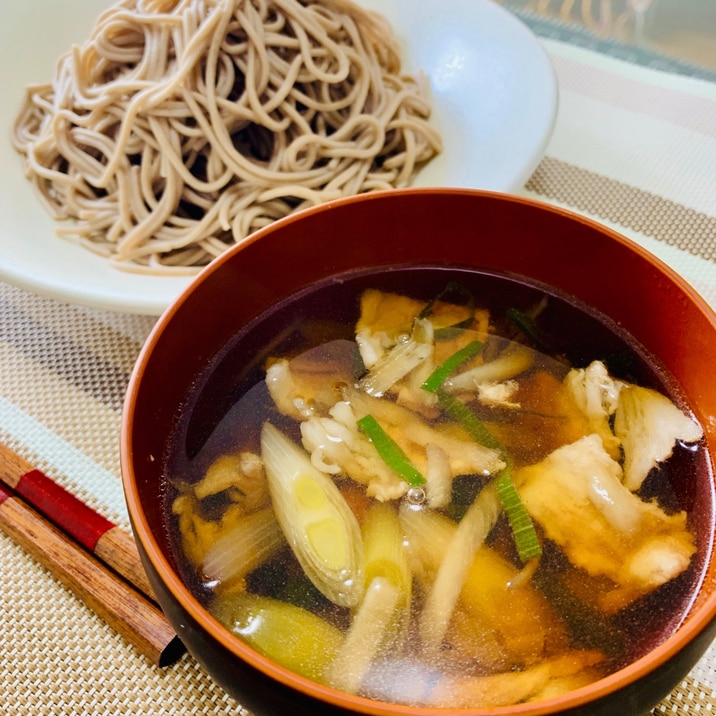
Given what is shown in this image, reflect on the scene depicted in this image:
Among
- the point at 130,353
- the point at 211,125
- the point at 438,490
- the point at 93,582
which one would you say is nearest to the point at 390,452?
the point at 438,490

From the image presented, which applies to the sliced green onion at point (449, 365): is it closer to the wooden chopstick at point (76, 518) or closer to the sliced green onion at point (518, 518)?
the sliced green onion at point (518, 518)

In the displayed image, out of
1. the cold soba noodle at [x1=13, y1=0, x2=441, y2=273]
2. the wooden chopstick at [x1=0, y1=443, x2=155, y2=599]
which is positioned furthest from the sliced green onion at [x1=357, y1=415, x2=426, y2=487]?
the cold soba noodle at [x1=13, y1=0, x2=441, y2=273]

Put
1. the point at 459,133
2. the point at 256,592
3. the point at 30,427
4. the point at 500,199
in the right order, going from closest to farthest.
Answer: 1. the point at 256,592
2. the point at 500,199
3. the point at 30,427
4. the point at 459,133

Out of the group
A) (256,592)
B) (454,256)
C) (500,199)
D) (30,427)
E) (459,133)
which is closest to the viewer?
(256,592)

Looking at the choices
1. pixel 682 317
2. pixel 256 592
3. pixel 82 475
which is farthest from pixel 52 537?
pixel 682 317

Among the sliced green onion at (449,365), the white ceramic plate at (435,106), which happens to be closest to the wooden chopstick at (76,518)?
the white ceramic plate at (435,106)

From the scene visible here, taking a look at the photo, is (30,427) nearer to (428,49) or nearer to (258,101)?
(258,101)

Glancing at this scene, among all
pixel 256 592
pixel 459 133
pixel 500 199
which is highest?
pixel 500 199

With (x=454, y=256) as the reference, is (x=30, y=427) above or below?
below
